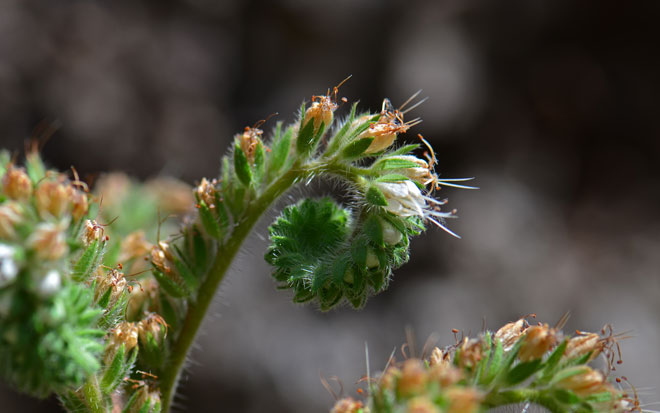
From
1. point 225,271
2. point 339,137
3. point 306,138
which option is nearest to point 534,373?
point 339,137

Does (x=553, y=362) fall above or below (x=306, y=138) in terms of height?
below

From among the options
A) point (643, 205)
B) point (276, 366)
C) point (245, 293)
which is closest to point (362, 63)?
point (245, 293)

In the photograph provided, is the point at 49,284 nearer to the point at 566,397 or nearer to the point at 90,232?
the point at 90,232

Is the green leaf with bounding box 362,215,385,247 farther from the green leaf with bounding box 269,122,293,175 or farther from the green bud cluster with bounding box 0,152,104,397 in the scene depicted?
the green bud cluster with bounding box 0,152,104,397

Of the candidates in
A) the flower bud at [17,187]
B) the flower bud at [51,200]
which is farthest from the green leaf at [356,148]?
the flower bud at [17,187]

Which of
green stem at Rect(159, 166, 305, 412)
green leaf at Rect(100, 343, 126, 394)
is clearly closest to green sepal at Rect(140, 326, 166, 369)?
green stem at Rect(159, 166, 305, 412)

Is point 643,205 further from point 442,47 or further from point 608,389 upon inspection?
point 608,389
